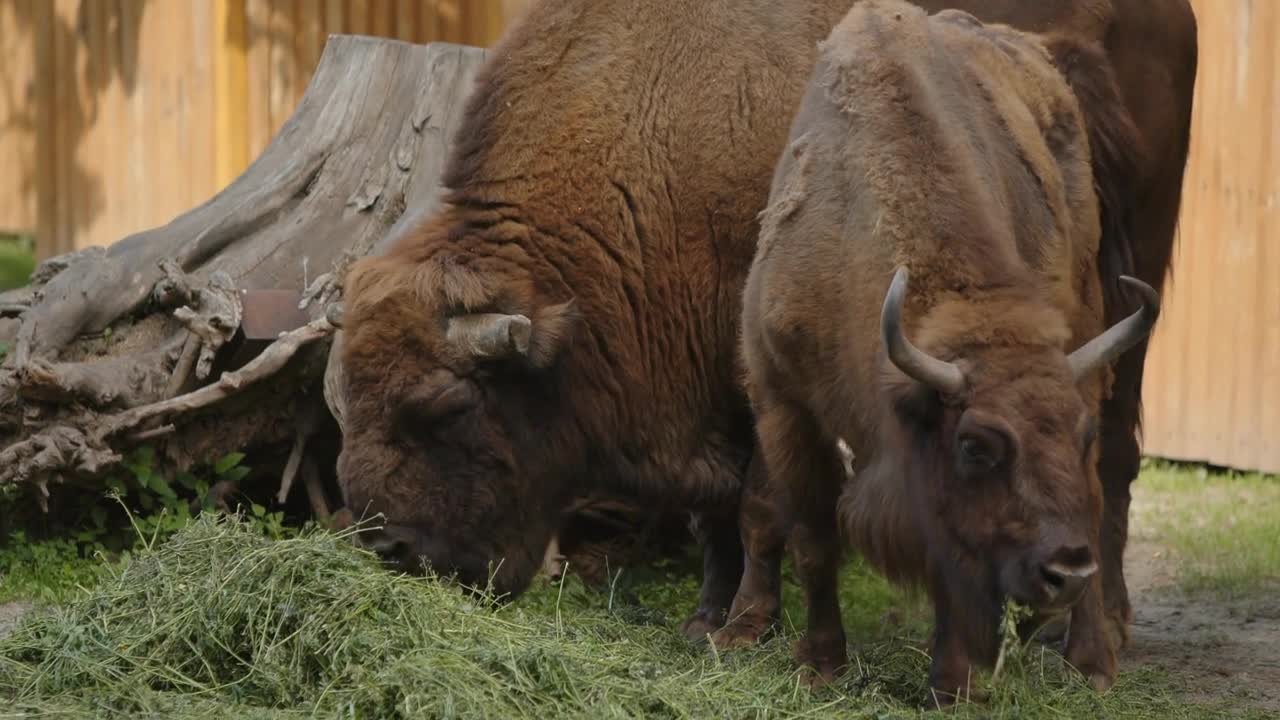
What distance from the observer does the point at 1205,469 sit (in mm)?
10172

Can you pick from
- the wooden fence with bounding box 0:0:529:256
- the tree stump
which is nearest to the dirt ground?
the tree stump

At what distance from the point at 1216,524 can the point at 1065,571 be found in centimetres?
488

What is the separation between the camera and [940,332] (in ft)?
15.2

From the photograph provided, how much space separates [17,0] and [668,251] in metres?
12.3

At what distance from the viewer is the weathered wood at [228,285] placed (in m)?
6.89

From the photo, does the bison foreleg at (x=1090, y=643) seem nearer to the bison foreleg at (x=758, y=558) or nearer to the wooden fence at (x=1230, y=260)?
the bison foreleg at (x=758, y=558)

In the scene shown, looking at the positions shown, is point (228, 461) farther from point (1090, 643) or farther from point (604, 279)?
point (1090, 643)

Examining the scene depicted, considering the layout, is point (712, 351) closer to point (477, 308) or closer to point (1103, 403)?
point (477, 308)

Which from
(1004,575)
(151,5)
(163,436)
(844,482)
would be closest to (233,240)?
(163,436)

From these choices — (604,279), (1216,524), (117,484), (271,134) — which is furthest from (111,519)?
(271,134)

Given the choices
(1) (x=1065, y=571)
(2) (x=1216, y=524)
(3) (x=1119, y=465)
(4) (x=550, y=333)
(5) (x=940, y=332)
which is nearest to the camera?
(1) (x=1065, y=571)

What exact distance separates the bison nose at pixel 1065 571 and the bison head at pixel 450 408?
2127mm

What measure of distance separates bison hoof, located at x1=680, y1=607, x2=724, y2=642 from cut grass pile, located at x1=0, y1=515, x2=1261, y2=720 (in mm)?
1089

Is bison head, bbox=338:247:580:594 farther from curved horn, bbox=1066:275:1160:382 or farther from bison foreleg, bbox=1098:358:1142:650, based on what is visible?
bison foreleg, bbox=1098:358:1142:650
